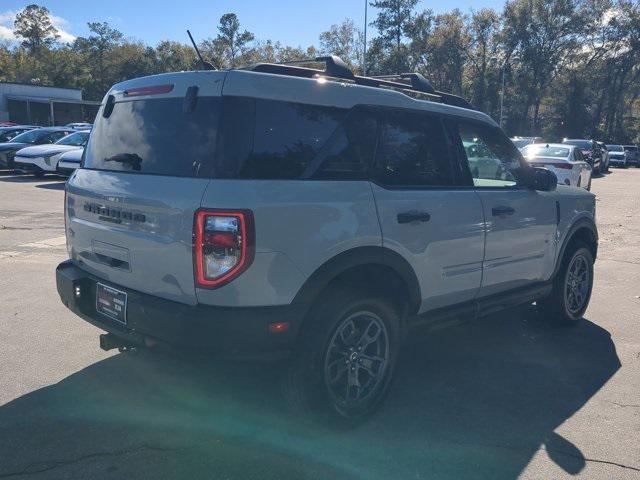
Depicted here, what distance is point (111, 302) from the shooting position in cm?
345

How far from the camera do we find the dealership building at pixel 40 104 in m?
47.6

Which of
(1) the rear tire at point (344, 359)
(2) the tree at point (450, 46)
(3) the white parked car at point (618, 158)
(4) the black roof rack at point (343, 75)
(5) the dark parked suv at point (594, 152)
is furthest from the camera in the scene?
(2) the tree at point (450, 46)

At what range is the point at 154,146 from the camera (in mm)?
3387

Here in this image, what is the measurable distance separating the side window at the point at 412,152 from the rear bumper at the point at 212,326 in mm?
1146

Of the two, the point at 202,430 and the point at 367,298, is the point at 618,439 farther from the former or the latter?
the point at 202,430

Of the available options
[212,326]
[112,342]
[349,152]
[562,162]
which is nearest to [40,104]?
[562,162]

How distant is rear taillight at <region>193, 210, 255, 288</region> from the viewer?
2889 millimetres

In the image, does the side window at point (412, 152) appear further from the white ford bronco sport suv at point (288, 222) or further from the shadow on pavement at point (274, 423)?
the shadow on pavement at point (274, 423)

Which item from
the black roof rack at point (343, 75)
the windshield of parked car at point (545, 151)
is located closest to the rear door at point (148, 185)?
the black roof rack at point (343, 75)

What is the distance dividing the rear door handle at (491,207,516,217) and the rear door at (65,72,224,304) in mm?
2288

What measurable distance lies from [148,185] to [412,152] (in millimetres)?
1739

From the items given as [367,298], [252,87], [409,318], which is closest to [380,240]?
[367,298]

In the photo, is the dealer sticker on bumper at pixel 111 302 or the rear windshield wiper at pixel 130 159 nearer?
the dealer sticker on bumper at pixel 111 302

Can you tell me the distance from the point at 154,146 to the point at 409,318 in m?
1.97
